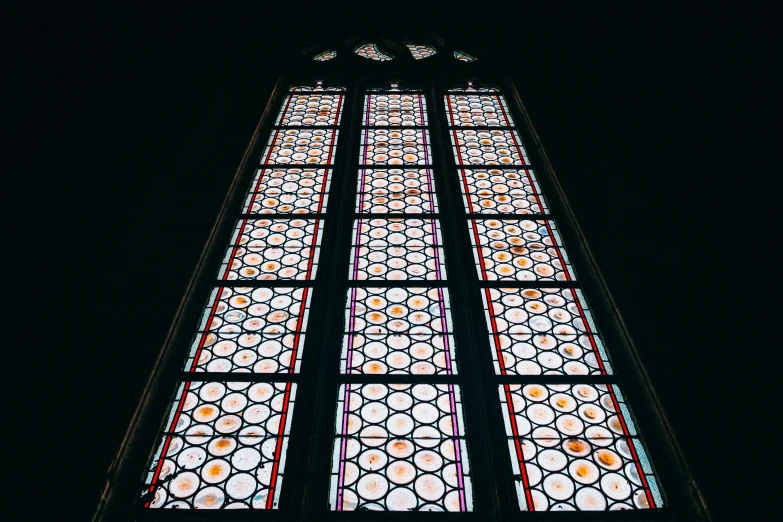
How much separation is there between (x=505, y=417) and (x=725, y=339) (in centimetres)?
110

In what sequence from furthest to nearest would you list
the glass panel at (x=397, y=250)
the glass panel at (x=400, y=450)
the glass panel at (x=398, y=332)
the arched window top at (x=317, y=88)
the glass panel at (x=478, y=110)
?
the arched window top at (x=317, y=88) < the glass panel at (x=478, y=110) < the glass panel at (x=397, y=250) < the glass panel at (x=398, y=332) < the glass panel at (x=400, y=450)

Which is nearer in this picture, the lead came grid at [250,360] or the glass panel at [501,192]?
the lead came grid at [250,360]

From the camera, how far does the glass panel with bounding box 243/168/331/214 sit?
4594mm

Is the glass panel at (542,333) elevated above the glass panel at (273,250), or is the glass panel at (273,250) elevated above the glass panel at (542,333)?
the glass panel at (273,250)

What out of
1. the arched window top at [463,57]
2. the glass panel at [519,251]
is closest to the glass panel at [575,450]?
the glass panel at [519,251]

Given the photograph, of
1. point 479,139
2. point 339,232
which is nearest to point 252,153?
point 339,232

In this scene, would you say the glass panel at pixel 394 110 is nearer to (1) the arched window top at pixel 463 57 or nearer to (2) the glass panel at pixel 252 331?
(1) the arched window top at pixel 463 57

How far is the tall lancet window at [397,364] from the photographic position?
9.18ft

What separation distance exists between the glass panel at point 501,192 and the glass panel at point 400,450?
170 cm

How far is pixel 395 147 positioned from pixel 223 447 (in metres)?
2.98

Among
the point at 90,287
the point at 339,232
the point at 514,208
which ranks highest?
the point at 514,208

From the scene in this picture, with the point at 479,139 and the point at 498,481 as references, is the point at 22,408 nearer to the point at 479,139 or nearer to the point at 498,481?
the point at 498,481

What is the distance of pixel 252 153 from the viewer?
5.14 meters

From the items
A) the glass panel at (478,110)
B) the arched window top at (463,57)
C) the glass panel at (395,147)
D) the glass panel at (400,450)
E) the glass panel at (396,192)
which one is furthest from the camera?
the arched window top at (463,57)
